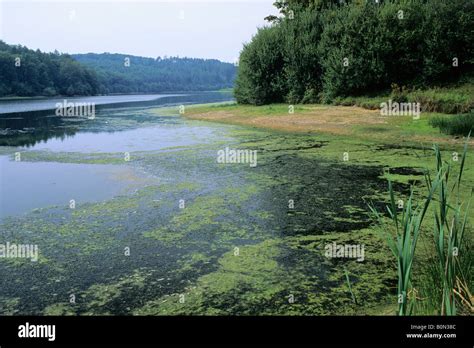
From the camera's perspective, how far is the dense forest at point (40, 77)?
2589 inches

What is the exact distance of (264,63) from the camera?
28.9 metres

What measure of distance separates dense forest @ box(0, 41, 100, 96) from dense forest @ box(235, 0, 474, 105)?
4766 centimetres

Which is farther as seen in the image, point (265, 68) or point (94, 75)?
point (94, 75)

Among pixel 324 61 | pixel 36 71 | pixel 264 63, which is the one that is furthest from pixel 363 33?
pixel 36 71

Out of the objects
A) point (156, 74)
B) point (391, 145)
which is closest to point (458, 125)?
point (391, 145)

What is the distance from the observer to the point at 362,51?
23.0 meters

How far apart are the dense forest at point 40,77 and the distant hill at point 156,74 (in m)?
11.7

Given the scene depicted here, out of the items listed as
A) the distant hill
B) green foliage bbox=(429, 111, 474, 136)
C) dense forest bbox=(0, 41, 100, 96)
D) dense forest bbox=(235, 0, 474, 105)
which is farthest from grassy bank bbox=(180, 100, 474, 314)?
the distant hill

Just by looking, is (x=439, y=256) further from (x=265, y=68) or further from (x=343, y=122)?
(x=265, y=68)

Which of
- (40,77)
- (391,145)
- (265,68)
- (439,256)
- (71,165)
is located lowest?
(71,165)

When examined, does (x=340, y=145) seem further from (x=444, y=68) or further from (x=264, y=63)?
(x=264, y=63)

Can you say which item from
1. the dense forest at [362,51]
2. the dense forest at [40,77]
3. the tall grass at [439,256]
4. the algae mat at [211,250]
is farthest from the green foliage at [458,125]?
the dense forest at [40,77]

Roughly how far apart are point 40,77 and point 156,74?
6814 centimetres

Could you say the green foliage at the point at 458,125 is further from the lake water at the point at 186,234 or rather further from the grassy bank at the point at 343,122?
the lake water at the point at 186,234
